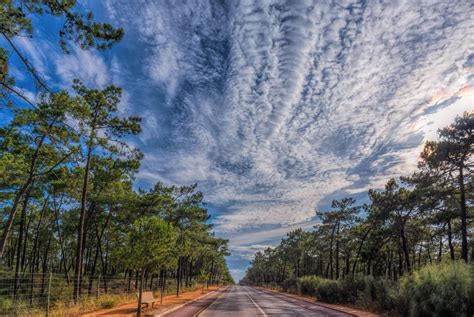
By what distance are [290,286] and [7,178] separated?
45.9 metres

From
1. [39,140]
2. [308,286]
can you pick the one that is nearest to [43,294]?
[39,140]

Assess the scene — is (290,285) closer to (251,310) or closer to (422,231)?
(422,231)

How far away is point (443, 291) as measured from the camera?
10664 mm

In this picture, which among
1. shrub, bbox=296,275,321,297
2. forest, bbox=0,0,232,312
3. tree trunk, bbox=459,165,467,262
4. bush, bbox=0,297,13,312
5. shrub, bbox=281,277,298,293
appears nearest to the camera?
forest, bbox=0,0,232,312

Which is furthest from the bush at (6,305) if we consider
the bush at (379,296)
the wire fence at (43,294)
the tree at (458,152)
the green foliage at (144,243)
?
the tree at (458,152)

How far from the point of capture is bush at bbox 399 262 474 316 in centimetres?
1012

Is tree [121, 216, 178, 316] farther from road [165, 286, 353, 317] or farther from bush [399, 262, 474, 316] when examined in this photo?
bush [399, 262, 474, 316]

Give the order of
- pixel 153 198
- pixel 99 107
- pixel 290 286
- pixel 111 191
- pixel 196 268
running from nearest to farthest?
pixel 99 107, pixel 111 191, pixel 153 198, pixel 290 286, pixel 196 268

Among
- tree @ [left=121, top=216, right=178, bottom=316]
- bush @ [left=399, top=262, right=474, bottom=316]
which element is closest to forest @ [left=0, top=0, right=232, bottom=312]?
tree @ [left=121, top=216, right=178, bottom=316]

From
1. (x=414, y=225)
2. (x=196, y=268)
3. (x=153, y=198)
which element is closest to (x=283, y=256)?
(x=196, y=268)

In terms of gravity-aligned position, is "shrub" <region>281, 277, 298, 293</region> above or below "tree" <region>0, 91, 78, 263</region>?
below

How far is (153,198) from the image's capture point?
97.2 ft

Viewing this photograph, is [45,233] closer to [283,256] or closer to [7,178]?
[7,178]

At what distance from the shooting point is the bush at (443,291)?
1012 centimetres
